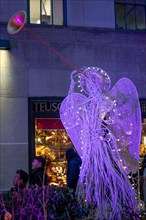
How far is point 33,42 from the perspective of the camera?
35.8 ft

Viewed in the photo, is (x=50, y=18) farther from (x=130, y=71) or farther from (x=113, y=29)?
(x=130, y=71)

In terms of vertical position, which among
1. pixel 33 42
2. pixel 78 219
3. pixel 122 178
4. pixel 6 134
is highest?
pixel 33 42

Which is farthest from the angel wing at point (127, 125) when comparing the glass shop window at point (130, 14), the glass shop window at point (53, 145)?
the glass shop window at point (130, 14)

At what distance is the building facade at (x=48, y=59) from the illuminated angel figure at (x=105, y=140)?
13.0 ft

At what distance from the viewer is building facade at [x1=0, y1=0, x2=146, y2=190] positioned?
10352 millimetres

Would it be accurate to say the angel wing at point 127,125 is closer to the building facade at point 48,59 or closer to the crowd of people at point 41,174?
the crowd of people at point 41,174

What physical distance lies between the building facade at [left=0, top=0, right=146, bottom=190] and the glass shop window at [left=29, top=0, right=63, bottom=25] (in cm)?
4

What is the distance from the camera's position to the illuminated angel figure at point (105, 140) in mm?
5172

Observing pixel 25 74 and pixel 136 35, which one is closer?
pixel 25 74

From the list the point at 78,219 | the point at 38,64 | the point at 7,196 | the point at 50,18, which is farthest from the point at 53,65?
the point at 78,219

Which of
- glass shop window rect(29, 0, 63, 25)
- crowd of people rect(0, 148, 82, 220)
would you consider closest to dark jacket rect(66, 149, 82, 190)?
crowd of people rect(0, 148, 82, 220)

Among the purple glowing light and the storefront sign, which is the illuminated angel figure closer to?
the purple glowing light

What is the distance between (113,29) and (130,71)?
4.68 feet

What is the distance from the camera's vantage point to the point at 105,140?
5.55m
